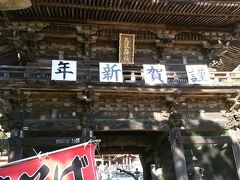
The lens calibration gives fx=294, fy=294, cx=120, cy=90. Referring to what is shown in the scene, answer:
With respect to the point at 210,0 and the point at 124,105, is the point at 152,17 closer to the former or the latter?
the point at 210,0

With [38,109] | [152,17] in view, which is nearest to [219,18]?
[152,17]

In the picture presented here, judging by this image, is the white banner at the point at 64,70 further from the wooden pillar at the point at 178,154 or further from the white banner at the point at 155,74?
the wooden pillar at the point at 178,154

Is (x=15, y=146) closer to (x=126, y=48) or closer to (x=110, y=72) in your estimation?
(x=110, y=72)

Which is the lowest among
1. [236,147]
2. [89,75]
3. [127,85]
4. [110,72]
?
[236,147]

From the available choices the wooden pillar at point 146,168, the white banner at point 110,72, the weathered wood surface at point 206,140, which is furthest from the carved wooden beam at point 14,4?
the wooden pillar at point 146,168

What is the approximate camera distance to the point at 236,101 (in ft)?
32.8

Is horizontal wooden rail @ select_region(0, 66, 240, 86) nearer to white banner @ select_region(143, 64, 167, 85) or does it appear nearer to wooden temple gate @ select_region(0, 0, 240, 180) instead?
wooden temple gate @ select_region(0, 0, 240, 180)

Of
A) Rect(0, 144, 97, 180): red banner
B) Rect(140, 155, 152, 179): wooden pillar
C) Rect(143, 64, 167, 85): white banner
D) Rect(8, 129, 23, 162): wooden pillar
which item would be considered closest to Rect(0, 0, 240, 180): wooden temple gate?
Rect(8, 129, 23, 162): wooden pillar

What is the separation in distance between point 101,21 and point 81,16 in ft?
2.41

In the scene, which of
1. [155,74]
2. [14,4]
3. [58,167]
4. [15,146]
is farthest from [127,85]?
[58,167]

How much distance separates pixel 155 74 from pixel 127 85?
1229 mm

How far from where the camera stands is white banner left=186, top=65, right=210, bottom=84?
10133 mm

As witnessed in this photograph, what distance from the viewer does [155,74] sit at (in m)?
9.92

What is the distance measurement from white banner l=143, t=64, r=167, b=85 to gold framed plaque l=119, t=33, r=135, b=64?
3.05ft
